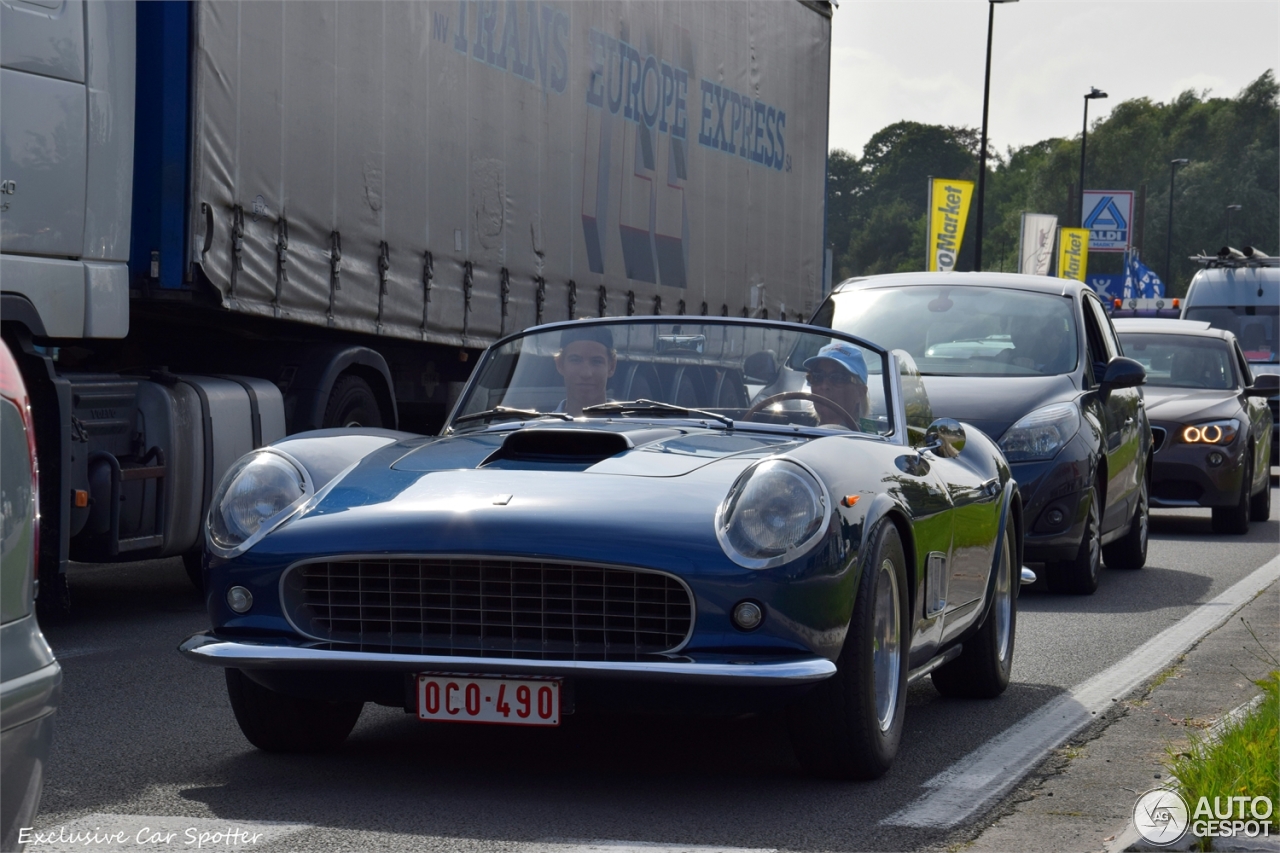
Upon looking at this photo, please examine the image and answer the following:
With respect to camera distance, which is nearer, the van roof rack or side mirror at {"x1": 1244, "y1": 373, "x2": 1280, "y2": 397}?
side mirror at {"x1": 1244, "y1": 373, "x2": 1280, "y2": 397}

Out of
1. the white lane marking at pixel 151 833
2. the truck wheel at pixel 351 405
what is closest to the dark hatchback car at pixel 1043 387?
the truck wheel at pixel 351 405

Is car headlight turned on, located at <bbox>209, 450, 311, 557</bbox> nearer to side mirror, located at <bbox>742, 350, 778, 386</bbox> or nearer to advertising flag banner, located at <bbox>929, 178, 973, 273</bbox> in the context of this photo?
side mirror, located at <bbox>742, 350, 778, 386</bbox>

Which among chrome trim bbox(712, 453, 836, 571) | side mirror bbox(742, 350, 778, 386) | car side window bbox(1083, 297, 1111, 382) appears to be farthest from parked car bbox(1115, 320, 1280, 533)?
chrome trim bbox(712, 453, 836, 571)

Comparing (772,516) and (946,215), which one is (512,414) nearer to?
(772,516)

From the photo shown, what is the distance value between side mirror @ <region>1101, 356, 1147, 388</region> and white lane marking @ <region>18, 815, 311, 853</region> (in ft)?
23.6

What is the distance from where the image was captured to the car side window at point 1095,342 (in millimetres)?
11516

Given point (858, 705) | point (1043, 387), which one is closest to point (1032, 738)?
point (858, 705)

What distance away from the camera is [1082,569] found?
10.5 m

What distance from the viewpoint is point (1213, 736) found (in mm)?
5555

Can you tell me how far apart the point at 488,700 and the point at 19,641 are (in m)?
1.75

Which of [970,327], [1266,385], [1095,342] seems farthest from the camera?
[1266,385]

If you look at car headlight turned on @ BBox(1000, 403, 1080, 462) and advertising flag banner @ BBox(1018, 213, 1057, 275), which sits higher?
advertising flag banner @ BBox(1018, 213, 1057, 275)

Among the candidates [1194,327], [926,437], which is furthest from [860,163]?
[926,437]

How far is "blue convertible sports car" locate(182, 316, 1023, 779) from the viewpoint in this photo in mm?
4828
